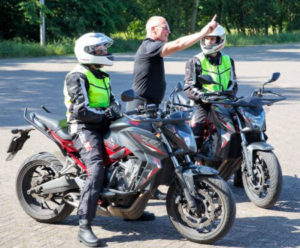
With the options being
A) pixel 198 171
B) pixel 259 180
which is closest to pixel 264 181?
pixel 259 180

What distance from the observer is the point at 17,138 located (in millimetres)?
5883

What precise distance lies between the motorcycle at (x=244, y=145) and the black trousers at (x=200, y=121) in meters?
0.07

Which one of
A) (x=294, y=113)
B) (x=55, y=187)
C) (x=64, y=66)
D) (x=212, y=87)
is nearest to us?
(x=55, y=187)

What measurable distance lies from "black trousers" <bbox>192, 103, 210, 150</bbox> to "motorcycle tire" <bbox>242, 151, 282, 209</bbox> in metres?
0.63

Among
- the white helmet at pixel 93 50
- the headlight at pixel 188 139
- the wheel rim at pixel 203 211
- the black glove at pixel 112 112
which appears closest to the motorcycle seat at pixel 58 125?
the black glove at pixel 112 112

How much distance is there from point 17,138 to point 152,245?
1.61m

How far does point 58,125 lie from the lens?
554cm

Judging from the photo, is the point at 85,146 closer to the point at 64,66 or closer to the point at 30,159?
the point at 30,159

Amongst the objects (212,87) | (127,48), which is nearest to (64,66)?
(127,48)

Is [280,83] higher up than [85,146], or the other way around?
[85,146]


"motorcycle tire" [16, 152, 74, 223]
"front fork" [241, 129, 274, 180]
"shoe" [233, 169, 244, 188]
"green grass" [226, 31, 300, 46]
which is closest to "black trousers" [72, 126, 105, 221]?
"motorcycle tire" [16, 152, 74, 223]

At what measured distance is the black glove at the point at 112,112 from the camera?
5246 mm

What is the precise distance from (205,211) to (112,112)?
107cm

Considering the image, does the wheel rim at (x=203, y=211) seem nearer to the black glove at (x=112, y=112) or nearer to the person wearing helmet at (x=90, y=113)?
the person wearing helmet at (x=90, y=113)
